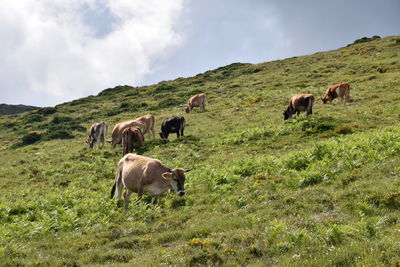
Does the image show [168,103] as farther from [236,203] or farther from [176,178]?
[236,203]

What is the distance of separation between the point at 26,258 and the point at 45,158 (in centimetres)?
2146

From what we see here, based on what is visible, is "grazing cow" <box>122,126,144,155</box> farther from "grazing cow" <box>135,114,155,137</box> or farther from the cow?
the cow

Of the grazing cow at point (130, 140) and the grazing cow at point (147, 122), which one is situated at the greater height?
the grazing cow at point (147, 122)

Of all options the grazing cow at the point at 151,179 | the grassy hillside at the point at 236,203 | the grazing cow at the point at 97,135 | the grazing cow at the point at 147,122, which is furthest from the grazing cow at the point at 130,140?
the grazing cow at the point at 151,179

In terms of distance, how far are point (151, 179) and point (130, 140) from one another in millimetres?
11774

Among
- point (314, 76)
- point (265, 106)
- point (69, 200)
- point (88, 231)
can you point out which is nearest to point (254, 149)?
point (69, 200)

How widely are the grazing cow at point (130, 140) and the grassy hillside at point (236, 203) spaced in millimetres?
713

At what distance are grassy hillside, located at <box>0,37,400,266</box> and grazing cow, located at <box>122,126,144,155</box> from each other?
0.71 metres

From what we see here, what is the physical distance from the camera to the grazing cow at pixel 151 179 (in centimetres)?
1266

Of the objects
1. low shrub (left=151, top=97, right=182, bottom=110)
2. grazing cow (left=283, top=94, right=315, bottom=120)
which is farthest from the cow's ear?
low shrub (left=151, top=97, right=182, bottom=110)

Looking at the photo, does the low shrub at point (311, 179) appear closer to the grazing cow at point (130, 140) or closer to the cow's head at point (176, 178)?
the cow's head at point (176, 178)

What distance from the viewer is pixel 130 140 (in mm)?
24359

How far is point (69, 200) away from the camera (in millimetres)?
14406

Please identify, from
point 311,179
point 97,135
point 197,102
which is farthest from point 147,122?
point 311,179
